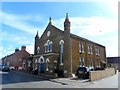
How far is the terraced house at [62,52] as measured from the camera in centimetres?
3098

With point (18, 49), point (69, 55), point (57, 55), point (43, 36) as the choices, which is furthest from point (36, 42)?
point (18, 49)

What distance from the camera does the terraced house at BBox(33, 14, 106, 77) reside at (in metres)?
31.0

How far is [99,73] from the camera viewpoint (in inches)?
1102

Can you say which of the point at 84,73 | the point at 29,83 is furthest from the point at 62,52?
the point at 29,83

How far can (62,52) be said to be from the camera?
32.1m

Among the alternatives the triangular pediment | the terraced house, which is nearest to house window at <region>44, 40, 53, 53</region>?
the terraced house

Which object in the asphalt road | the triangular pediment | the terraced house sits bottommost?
the asphalt road

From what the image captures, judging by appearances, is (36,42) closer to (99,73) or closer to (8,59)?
(99,73)

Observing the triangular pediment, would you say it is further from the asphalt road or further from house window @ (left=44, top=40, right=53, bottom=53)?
the asphalt road

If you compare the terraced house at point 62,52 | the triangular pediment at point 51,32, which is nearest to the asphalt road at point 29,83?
the terraced house at point 62,52

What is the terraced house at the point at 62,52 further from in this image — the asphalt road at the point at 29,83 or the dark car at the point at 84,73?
the asphalt road at the point at 29,83

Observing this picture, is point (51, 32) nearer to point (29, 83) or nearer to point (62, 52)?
point (62, 52)

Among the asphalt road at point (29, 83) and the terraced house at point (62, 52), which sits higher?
the terraced house at point (62, 52)

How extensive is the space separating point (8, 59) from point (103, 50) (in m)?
37.9
